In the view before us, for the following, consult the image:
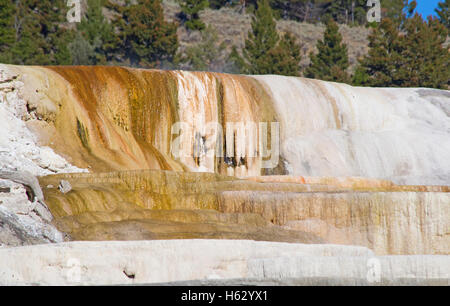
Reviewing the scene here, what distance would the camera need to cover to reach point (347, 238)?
1144 cm

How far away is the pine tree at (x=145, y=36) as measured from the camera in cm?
3406

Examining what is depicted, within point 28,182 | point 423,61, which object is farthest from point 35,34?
point 28,182

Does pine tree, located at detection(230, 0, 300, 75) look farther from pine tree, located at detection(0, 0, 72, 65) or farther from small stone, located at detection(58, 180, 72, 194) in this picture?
small stone, located at detection(58, 180, 72, 194)

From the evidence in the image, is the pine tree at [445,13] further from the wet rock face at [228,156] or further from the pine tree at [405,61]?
the wet rock face at [228,156]

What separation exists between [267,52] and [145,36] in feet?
16.6

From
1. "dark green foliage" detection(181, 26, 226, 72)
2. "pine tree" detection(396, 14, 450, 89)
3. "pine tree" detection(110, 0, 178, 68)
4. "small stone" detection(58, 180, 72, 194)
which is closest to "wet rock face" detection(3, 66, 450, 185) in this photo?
"small stone" detection(58, 180, 72, 194)

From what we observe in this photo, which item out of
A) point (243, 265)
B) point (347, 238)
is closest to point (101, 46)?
point (347, 238)

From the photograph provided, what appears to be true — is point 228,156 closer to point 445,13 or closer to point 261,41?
point 261,41

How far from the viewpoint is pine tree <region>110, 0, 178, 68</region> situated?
34.1 m

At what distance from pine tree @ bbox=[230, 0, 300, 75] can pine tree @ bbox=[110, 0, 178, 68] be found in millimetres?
2856

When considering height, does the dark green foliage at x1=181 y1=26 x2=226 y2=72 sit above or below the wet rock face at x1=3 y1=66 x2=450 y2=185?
above

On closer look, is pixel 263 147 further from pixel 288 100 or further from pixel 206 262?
pixel 206 262

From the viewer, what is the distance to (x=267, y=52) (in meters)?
33.0

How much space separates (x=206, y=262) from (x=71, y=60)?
25.6 m
